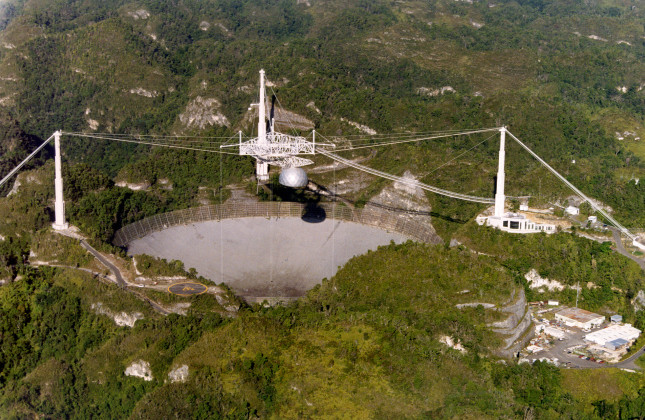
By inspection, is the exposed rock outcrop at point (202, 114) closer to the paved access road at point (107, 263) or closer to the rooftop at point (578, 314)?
the paved access road at point (107, 263)

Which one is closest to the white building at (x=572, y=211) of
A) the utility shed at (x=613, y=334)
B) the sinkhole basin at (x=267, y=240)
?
the sinkhole basin at (x=267, y=240)

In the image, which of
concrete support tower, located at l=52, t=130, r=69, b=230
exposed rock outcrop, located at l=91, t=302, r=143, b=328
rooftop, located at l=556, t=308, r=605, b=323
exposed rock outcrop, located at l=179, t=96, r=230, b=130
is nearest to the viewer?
exposed rock outcrop, located at l=91, t=302, r=143, b=328

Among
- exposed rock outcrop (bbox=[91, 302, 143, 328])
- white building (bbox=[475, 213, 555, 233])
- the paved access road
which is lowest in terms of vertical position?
exposed rock outcrop (bbox=[91, 302, 143, 328])

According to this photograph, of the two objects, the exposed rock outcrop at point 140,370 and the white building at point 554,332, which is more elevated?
the white building at point 554,332

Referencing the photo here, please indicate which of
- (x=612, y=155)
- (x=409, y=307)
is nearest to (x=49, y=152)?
(x=612, y=155)

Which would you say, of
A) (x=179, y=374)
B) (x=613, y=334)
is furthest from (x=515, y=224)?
(x=179, y=374)

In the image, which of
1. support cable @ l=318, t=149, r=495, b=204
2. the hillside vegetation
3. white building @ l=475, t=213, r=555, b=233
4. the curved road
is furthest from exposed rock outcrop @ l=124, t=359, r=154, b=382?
white building @ l=475, t=213, r=555, b=233

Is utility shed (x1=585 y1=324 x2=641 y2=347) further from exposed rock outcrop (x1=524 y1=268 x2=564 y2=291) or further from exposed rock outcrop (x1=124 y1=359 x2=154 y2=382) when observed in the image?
exposed rock outcrop (x1=124 y1=359 x2=154 y2=382)
